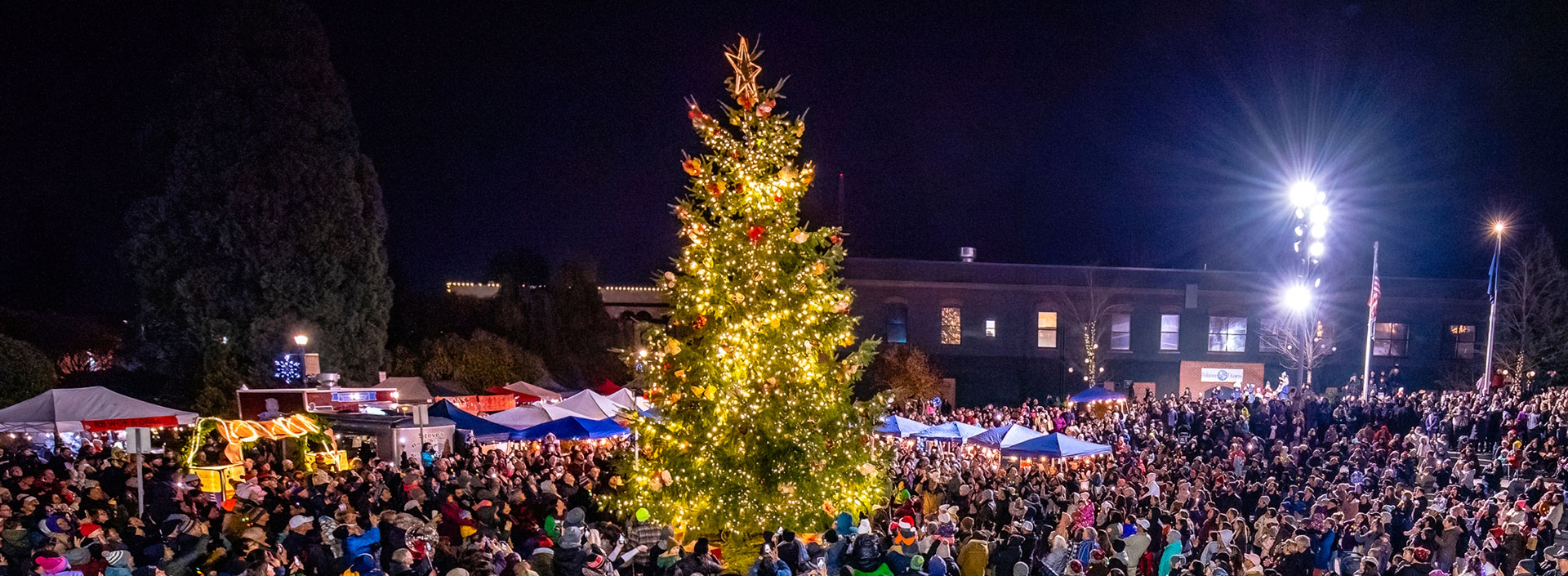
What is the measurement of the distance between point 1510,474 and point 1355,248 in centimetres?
2672

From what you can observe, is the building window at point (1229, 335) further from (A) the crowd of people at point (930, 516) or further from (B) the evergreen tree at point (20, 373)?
(B) the evergreen tree at point (20, 373)

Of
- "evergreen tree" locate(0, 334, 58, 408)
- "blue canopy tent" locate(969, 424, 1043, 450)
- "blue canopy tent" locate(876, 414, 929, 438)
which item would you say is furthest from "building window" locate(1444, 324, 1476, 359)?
"evergreen tree" locate(0, 334, 58, 408)

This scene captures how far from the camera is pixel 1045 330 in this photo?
131 feet

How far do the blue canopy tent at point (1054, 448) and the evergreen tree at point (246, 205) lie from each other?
66.6ft

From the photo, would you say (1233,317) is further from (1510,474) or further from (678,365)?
(678,365)

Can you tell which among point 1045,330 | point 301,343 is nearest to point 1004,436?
point 301,343

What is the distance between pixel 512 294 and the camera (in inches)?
1457

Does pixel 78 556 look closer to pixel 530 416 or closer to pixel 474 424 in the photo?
pixel 474 424

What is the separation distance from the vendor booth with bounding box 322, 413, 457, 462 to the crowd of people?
24.1 inches

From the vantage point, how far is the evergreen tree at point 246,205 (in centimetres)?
2597

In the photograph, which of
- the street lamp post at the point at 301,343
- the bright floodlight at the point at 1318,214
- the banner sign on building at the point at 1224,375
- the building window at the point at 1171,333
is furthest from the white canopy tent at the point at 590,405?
the banner sign on building at the point at 1224,375

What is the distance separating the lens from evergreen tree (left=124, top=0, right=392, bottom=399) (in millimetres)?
25969

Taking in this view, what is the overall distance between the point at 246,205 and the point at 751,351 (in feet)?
68.6

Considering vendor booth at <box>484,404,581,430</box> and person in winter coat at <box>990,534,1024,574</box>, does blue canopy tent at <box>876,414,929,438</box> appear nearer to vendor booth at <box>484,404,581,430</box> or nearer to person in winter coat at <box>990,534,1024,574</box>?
vendor booth at <box>484,404,581,430</box>
